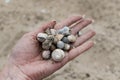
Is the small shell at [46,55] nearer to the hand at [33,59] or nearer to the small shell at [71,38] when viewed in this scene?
the hand at [33,59]

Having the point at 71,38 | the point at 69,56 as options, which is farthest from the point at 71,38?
the point at 69,56

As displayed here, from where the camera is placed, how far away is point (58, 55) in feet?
5.78

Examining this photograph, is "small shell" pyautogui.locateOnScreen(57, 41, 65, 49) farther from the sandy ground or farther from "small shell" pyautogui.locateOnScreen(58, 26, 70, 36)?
the sandy ground

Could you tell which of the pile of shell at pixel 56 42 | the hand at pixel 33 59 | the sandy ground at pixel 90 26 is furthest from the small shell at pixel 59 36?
the sandy ground at pixel 90 26

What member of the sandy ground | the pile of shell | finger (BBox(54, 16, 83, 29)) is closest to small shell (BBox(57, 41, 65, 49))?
the pile of shell

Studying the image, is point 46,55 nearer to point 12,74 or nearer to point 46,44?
point 46,44

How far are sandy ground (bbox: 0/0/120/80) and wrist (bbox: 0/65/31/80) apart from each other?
539 mm

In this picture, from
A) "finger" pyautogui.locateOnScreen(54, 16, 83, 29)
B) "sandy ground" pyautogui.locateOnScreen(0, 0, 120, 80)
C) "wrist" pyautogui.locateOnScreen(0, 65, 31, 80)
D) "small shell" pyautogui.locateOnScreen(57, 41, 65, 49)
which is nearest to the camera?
"wrist" pyautogui.locateOnScreen(0, 65, 31, 80)

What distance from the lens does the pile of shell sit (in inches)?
70.8

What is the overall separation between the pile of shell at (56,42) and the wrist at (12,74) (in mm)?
157

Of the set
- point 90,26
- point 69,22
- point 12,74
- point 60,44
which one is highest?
point 90,26

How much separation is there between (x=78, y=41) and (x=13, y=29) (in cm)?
95

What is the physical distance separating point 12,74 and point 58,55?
10.4 inches

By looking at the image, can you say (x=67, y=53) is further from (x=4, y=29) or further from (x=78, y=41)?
(x=4, y=29)
